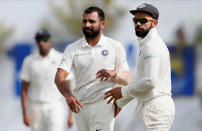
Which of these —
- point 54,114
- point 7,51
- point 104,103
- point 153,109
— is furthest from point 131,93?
point 7,51

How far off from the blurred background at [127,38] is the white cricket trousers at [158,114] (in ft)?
35.4

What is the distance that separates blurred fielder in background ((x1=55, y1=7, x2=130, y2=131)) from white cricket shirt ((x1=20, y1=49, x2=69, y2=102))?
7.52 feet

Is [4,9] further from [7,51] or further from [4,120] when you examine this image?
[4,120]

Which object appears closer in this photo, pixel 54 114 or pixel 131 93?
pixel 131 93

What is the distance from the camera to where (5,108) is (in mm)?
17906

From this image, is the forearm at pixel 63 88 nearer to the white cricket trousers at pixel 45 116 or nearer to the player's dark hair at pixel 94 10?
the player's dark hair at pixel 94 10

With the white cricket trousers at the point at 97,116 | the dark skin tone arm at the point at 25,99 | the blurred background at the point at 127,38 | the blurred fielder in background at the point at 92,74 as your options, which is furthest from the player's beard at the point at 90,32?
the blurred background at the point at 127,38

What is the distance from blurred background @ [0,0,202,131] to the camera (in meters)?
17.2

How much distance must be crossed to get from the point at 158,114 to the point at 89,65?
4.41ft

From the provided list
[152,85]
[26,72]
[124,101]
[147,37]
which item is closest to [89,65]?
[124,101]

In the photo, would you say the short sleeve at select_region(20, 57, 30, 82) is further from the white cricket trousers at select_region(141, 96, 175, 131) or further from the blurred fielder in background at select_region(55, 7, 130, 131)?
the white cricket trousers at select_region(141, 96, 175, 131)

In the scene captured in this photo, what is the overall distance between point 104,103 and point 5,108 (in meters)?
11.1

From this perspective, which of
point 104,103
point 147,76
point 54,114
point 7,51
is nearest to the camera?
point 147,76

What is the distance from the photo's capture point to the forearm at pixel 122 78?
7.16m
